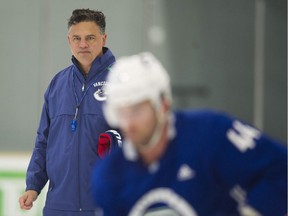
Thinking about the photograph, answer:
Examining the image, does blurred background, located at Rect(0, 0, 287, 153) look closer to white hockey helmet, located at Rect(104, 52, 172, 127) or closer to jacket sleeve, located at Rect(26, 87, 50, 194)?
jacket sleeve, located at Rect(26, 87, 50, 194)

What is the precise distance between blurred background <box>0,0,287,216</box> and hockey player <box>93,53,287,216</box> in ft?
9.74

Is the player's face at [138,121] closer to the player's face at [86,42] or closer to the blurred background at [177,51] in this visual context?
the player's face at [86,42]

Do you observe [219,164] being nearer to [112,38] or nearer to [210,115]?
[210,115]

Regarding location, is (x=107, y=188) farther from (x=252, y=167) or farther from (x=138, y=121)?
(x=252, y=167)

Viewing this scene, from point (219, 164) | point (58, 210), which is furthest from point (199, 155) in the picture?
point (58, 210)

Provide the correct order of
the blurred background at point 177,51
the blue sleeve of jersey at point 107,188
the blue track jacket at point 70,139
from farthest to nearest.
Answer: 1. the blurred background at point 177,51
2. the blue track jacket at point 70,139
3. the blue sleeve of jersey at point 107,188

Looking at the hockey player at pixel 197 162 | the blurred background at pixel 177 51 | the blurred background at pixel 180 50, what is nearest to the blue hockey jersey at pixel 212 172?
the hockey player at pixel 197 162

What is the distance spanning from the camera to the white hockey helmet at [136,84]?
1.62 meters

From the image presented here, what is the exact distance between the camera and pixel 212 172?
1.69 m

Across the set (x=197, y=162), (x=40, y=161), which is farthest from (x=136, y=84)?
(x=40, y=161)

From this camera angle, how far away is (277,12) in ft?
18.2

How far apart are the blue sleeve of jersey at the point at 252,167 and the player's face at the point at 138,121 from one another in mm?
166

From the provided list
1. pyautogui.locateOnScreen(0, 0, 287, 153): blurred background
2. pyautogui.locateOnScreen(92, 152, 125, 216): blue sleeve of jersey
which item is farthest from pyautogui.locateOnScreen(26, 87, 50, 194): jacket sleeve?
pyautogui.locateOnScreen(0, 0, 287, 153): blurred background

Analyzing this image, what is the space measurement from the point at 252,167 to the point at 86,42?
138 centimetres
